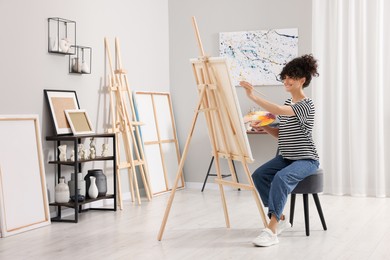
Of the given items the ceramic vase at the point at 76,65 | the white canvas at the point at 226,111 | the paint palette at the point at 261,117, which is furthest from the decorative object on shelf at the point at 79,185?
the paint palette at the point at 261,117

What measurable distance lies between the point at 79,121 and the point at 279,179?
2122mm

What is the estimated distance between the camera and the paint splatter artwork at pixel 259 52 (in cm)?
679

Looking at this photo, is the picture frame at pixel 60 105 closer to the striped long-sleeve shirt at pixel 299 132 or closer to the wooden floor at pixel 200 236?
the wooden floor at pixel 200 236

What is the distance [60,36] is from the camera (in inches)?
214

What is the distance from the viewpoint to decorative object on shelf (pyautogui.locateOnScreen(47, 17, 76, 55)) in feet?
17.4

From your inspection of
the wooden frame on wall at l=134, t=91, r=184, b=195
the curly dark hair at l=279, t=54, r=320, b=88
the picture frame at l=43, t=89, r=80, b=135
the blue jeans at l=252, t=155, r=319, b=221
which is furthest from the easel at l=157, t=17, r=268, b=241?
the wooden frame on wall at l=134, t=91, r=184, b=195

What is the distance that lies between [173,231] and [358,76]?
9.68 ft

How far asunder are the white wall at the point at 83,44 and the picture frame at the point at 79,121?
0.19 metres

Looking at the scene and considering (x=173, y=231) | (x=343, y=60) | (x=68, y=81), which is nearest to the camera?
(x=173, y=231)

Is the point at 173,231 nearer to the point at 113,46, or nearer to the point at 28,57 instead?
the point at 28,57

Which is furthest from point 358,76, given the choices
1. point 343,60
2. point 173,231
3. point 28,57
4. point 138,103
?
point 28,57

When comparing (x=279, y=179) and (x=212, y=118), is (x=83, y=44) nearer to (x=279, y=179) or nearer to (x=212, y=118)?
(x=212, y=118)

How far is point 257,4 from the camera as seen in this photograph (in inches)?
274

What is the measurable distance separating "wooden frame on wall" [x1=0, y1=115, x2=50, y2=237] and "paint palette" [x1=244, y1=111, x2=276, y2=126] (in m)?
2.25
